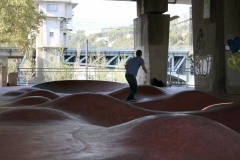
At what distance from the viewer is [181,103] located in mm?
10430

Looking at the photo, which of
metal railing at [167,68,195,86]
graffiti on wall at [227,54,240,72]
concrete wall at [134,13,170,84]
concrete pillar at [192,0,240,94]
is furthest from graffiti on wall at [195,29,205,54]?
metal railing at [167,68,195,86]

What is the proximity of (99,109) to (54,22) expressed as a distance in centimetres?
5579

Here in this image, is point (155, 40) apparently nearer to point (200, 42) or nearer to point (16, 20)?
point (200, 42)

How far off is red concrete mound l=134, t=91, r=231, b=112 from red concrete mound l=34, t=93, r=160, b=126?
272cm

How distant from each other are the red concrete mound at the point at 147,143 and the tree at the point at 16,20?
93.5ft

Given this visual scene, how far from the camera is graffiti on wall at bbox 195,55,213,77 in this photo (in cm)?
2040

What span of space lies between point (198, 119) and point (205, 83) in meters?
16.8

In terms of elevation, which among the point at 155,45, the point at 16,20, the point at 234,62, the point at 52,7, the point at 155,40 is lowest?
the point at 234,62

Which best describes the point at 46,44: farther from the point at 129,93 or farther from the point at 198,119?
the point at 198,119

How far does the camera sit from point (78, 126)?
5488 millimetres

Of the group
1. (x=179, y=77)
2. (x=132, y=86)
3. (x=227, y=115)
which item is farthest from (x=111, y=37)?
(x=227, y=115)

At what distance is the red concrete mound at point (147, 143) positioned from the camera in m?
3.58

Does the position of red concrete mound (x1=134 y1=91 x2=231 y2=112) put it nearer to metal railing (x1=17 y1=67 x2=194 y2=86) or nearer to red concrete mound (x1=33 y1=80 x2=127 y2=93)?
red concrete mound (x1=33 y1=80 x2=127 y2=93)

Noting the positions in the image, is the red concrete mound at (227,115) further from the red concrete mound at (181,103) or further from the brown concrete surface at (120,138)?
the red concrete mound at (181,103)
